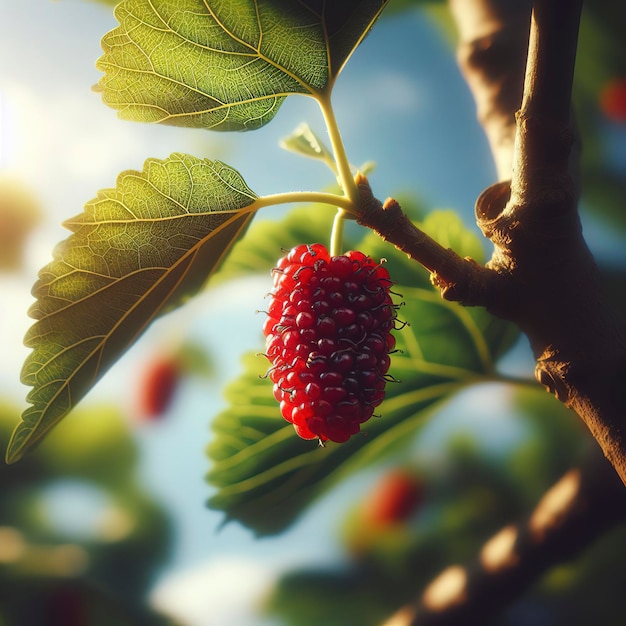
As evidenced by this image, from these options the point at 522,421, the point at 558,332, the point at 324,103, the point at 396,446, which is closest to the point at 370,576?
the point at 396,446

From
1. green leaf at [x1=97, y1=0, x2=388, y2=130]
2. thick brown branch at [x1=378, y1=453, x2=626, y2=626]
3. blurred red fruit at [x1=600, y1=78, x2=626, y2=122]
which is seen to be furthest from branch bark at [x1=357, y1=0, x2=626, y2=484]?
blurred red fruit at [x1=600, y1=78, x2=626, y2=122]

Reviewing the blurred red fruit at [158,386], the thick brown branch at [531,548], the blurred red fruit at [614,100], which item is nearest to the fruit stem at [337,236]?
the thick brown branch at [531,548]

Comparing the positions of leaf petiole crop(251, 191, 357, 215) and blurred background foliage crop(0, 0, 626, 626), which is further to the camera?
blurred background foliage crop(0, 0, 626, 626)

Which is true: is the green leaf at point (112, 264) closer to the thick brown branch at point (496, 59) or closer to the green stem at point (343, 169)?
the green stem at point (343, 169)

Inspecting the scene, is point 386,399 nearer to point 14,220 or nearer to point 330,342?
point 330,342

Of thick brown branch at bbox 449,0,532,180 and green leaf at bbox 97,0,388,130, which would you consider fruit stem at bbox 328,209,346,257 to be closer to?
green leaf at bbox 97,0,388,130

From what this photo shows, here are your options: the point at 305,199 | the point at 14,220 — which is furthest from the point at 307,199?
the point at 14,220

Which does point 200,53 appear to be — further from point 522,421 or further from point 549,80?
point 522,421
